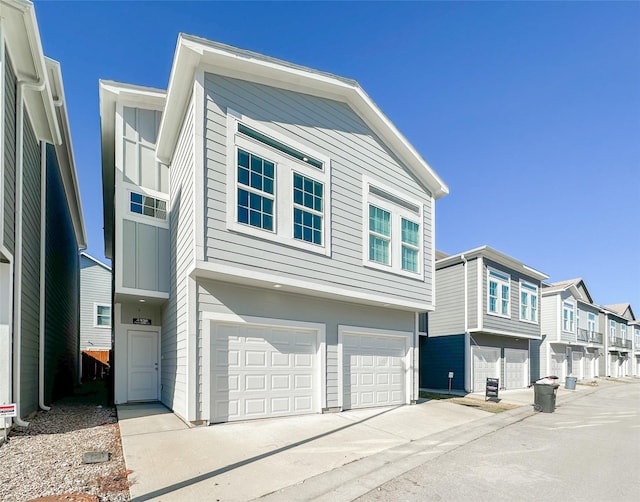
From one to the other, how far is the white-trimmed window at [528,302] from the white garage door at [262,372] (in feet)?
48.9

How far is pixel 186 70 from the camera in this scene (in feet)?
26.7

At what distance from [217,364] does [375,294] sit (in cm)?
450

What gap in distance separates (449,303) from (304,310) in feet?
37.4

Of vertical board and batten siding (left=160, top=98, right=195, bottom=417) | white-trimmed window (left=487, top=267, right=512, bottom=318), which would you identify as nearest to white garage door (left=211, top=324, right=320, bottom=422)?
vertical board and batten siding (left=160, top=98, right=195, bottom=417)

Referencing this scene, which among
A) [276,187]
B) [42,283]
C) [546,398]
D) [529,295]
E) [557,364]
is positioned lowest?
[557,364]

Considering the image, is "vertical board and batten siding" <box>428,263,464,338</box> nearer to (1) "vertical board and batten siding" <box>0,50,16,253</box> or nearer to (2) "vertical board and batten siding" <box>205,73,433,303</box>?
(2) "vertical board and batten siding" <box>205,73,433,303</box>

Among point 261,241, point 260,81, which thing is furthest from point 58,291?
point 260,81

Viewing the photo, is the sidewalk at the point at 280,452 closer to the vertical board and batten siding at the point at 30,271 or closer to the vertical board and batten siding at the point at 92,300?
the vertical board and batten siding at the point at 30,271

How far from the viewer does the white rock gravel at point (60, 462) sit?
463 cm

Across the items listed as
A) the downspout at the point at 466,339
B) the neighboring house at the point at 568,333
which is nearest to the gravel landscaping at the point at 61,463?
the downspout at the point at 466,339

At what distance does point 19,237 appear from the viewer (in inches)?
299

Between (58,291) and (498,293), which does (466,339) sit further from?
(58,291)

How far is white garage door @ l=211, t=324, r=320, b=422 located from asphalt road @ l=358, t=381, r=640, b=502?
3.61 meters

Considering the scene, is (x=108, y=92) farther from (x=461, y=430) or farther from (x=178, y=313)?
(x=461, y=430)
